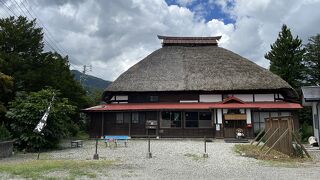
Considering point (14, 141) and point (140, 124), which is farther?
point (140, 124)

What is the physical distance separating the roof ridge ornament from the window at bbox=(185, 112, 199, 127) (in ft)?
36.6

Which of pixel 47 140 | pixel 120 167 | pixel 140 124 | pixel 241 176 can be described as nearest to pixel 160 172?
pixel 120 167

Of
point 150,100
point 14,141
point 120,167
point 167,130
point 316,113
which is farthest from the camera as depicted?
point 150,100

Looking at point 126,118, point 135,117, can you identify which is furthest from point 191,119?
point 126,118

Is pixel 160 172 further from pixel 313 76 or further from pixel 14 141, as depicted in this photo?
pixel 313 76

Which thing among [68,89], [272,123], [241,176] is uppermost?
[68,89]

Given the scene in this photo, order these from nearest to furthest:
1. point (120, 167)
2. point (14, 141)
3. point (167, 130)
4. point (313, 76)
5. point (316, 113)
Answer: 1. point (120, 167)
2. point (14, 141)
3. point (316, 113)
4. point (167, 130)
5. point (313, 76)

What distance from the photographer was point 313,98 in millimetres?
17609

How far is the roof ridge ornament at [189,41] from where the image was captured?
37062 millimetres

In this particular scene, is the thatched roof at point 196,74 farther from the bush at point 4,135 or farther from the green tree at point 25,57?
the bush at point 4,135

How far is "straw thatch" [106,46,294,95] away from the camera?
29391mm

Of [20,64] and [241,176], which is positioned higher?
[20,64]

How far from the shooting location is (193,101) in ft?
98.0

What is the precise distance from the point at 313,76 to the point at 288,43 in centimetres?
444
